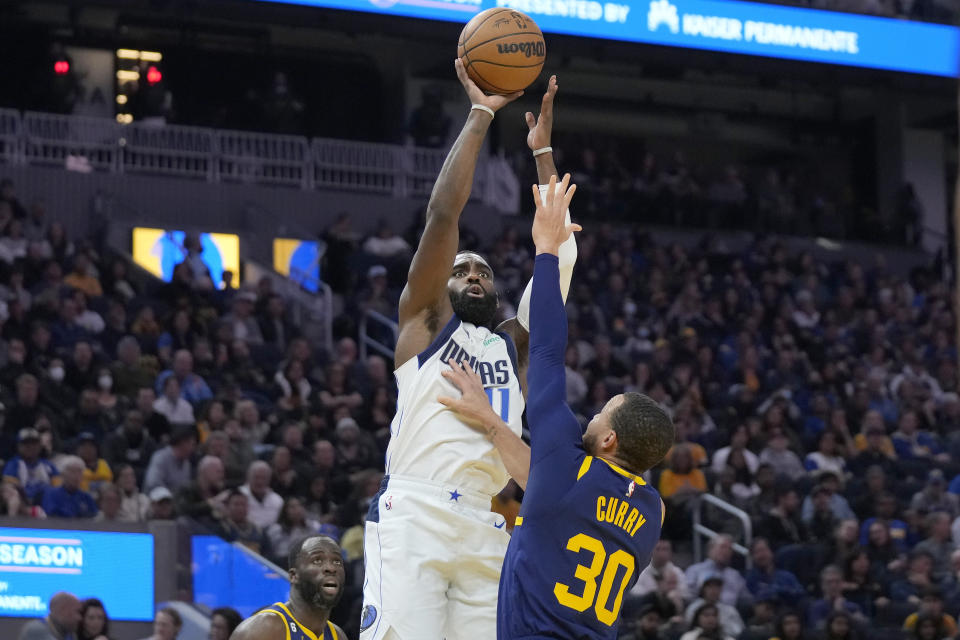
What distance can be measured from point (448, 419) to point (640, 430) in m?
1.09

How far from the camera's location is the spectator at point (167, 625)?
31.8 feet

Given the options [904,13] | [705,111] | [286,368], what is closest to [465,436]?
[286,368]

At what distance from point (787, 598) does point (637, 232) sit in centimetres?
992

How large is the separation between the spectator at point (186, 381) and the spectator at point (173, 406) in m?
0.20

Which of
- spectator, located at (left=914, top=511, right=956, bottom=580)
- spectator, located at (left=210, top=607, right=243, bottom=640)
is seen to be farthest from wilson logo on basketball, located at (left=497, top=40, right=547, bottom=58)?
spectator, located at (left=914, top=511, right=956, bottom=580)

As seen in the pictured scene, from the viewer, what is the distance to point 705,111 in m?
27.5

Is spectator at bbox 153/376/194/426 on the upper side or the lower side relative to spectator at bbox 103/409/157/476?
upper

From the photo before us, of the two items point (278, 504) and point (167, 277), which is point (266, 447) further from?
point (167, 277)

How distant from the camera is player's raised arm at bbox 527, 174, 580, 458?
194 inches

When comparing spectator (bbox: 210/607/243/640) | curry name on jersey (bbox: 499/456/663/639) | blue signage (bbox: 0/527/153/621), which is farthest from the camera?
blue signage (bbox: 0/527/153/621)

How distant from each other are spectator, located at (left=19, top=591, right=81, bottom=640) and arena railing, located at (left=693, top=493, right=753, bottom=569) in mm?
5919

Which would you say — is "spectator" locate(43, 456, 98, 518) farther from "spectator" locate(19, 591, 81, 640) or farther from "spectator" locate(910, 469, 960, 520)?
"spectator" locate(910, 469, 960, 520)

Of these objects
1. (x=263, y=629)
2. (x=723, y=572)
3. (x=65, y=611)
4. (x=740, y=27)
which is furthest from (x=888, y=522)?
(x=740, y=27)

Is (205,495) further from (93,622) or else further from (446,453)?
(446,453)
